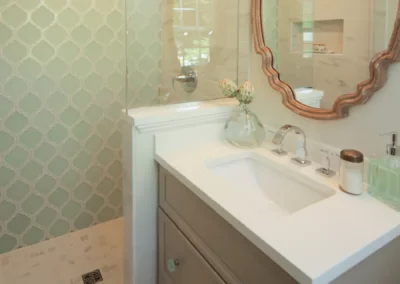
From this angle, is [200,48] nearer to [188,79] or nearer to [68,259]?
[188,79]

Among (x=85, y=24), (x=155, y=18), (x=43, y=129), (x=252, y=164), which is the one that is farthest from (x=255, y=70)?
(x=43, y=129)

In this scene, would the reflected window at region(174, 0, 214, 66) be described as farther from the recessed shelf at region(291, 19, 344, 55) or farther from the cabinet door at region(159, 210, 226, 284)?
the cabinet door at region(159, 210, 226, 284)

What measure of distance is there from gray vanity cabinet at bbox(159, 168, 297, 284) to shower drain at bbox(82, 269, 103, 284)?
553mm

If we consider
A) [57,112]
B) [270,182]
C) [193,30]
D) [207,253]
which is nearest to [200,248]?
[207,253]

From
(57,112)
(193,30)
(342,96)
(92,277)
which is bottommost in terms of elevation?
(92,277)

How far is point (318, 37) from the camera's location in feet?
3.71

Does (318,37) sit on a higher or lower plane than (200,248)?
higher

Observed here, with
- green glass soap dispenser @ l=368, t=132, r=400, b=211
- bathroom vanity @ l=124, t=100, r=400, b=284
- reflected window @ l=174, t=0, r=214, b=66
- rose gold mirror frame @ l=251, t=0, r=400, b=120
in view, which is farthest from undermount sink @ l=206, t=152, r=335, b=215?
reflected window @ l=174, t=0, r=214, b=66

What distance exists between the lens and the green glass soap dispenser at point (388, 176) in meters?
0.88

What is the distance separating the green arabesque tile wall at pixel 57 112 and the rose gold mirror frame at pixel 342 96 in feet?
3.28

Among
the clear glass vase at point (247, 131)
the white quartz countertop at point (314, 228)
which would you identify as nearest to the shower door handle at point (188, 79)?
the clear glass vase at point (247, 131)

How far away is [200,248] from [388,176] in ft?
1.94

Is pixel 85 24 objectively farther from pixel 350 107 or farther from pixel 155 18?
pixel 350 107

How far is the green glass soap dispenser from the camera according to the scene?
0.88 m
